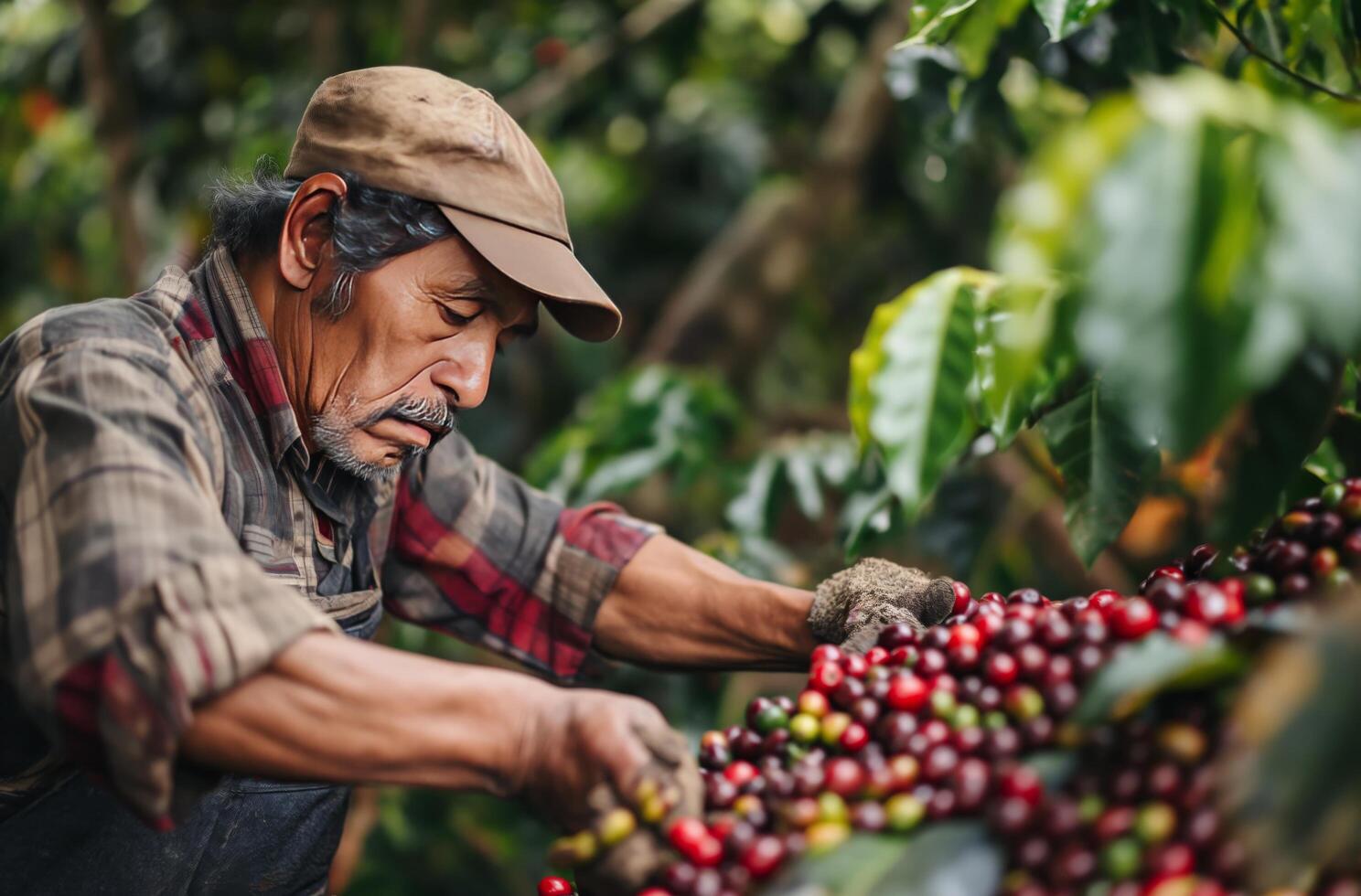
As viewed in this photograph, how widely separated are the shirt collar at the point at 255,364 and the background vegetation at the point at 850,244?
0.68 m

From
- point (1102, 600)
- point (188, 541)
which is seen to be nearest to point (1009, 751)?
point (1102, 600)

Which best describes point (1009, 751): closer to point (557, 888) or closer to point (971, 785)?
point (971, 785)

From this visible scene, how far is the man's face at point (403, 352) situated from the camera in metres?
1.39

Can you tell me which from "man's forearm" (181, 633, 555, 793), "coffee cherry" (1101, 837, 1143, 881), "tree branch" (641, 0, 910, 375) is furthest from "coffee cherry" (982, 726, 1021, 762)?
"tree branch" (641, 0, 910, 375)

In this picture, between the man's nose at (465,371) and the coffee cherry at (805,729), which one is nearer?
the coffee cherry at (805,729)

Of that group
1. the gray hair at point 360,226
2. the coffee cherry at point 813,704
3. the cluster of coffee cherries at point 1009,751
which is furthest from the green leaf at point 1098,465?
the gray hair at point 360,226

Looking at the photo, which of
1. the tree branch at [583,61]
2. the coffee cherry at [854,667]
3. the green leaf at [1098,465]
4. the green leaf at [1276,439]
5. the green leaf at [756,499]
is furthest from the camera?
the tree branch at [583,61]

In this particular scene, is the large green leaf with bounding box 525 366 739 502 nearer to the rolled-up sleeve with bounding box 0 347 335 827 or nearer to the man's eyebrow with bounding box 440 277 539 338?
the man's eyebrow with bounding box 440 277 539 338

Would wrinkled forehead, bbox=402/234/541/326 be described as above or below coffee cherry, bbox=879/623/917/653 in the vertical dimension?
above

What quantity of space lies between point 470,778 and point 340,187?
769 mm

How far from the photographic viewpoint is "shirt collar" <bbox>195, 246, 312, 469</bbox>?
1.40 meters

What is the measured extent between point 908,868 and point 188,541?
62 cm

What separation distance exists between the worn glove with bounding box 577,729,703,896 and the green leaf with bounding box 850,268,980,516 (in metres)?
0.28

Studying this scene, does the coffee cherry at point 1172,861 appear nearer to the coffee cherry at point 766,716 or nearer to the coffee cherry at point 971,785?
the coffee cherry at point 971,785
